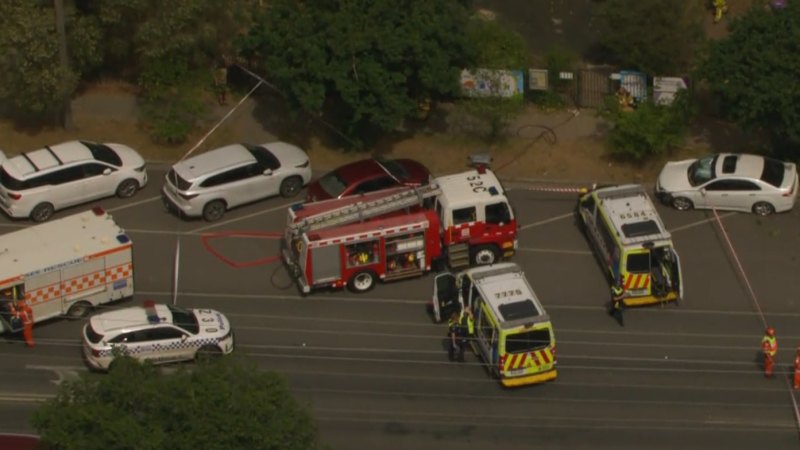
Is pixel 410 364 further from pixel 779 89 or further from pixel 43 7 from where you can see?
pixel 43 7

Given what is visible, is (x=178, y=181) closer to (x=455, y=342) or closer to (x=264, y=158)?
(x=264, y=158)

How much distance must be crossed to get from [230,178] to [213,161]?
2.22 ft

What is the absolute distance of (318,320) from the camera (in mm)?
35219

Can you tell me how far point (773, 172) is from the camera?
3956cm

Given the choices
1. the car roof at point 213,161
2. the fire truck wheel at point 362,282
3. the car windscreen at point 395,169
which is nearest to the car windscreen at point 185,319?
the fire truck wheel at point 362,282

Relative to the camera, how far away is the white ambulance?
1330 inches

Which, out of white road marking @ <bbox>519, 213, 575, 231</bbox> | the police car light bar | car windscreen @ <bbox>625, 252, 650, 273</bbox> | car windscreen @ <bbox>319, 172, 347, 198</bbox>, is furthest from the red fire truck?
the police car light bar

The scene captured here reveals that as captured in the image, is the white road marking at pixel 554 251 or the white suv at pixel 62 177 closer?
the white road marking at pixel 554 251

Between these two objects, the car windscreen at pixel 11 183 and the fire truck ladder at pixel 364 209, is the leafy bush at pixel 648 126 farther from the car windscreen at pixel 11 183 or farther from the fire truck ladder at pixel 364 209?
the car windscreen at pixel 11 183

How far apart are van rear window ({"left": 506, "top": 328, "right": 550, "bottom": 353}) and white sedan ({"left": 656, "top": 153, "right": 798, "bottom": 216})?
355 inches

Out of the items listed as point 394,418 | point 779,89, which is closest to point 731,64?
point 779,89

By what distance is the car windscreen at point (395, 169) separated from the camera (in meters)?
38.5

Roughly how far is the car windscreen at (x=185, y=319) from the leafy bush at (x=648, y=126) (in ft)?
45.9

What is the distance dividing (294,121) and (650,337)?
538 inches
